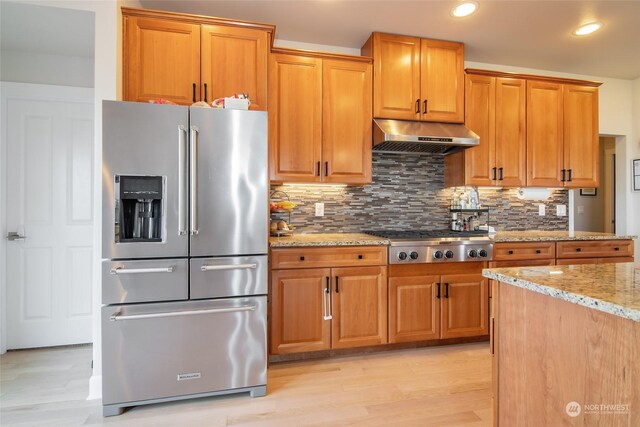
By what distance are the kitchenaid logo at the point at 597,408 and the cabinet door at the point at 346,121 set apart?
6.35 feet

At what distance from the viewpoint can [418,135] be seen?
254 cm

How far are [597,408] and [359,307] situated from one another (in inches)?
62.8

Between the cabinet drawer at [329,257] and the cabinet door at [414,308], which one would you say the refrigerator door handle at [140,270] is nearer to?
the cabinet drawer at [329,257]

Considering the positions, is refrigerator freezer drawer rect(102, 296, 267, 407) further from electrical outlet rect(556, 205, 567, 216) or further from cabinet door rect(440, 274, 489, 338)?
electrical outlet rect(556, 205, 567, 216)

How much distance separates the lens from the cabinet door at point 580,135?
10.1ft

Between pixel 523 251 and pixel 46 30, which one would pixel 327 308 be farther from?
pixel 46 30

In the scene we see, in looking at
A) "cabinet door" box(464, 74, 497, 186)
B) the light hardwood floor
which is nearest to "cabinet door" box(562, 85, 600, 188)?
"cabinet door" box(464, 74, 497, 186)

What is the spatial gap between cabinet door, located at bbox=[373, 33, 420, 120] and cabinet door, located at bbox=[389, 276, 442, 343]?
1432 millimetres

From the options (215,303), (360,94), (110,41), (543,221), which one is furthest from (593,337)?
(543,221)

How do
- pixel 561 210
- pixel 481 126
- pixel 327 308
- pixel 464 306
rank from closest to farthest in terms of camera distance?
pixel 327 308 → pixel 464 306 → pixel 481 126 → pixel 561 210

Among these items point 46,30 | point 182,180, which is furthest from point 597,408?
point 46,30

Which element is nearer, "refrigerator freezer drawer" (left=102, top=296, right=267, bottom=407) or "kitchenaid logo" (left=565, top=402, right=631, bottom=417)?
"kitchenaid logo" (left=565, top=402, right=631, bottom=417)

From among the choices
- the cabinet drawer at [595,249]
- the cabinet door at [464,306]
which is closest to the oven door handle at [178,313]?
the cabinet door at [464,306]

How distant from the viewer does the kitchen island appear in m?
0.82
